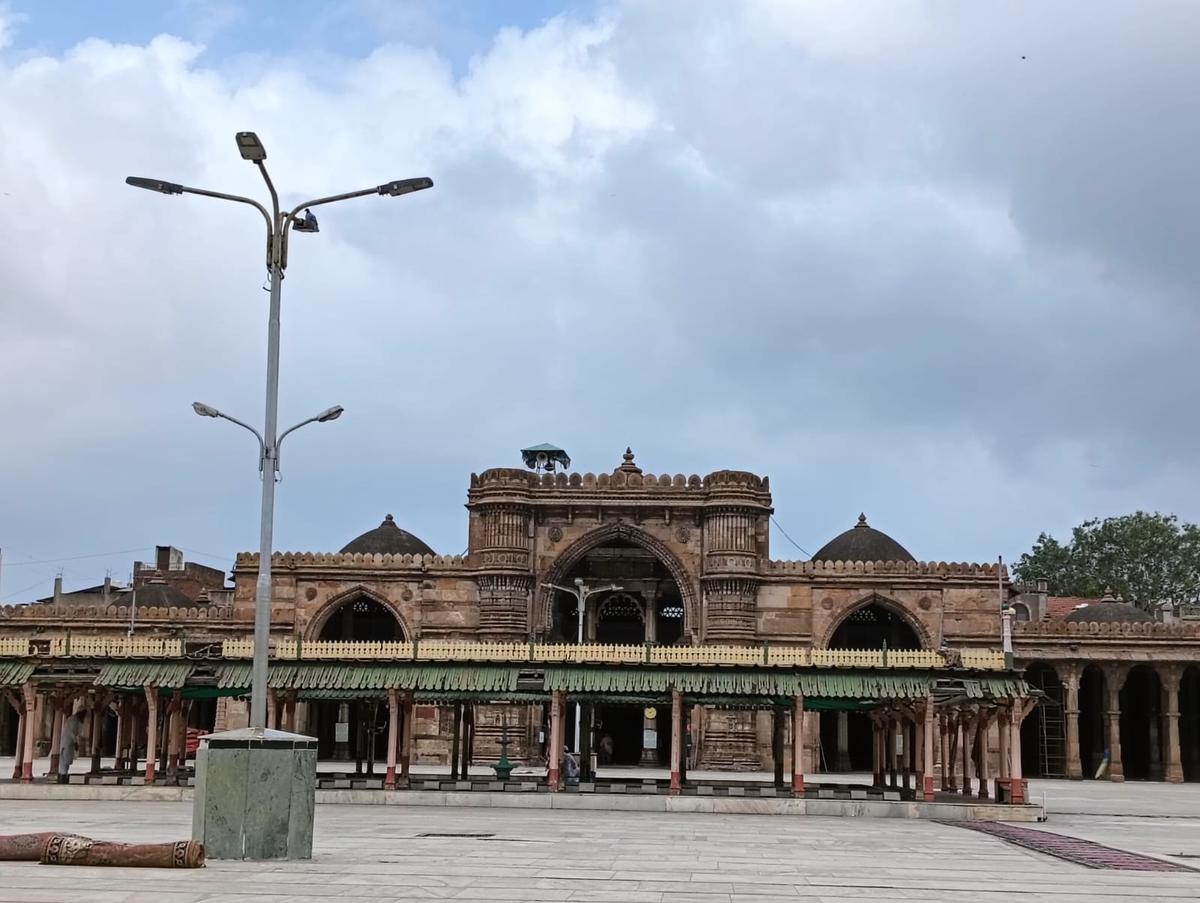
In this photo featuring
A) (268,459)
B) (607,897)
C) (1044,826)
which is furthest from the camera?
(1044,826)

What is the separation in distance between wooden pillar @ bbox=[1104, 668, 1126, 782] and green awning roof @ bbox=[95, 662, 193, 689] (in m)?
39.2

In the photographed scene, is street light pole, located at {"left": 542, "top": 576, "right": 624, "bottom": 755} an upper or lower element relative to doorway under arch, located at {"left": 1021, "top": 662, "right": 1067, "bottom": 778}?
upper

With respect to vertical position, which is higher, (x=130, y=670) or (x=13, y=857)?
(x=130, y=670)

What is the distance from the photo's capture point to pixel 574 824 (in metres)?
26.6

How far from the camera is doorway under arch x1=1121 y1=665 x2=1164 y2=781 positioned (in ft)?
201

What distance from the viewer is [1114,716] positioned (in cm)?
5825

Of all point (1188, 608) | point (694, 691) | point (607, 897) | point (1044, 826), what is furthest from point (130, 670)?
point (1188, 608)

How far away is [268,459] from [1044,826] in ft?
57.5

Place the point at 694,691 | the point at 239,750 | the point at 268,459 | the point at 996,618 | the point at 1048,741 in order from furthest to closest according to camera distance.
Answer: the point at 1048,741
the point at 996,618
the point at 694,691
the point at 268,459
the point at 239,750

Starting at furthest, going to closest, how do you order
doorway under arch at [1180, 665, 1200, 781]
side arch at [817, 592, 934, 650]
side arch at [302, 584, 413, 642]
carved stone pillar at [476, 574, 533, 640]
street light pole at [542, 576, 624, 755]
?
doorway under arch at [1180, 665, 1200, 781], side arch at [302, 584, 413, 642], side arch at [817, 592, 934, 650], carved stone pillar at [476, 574, 533, 640], street light pole at [542, 576, 624, 755]

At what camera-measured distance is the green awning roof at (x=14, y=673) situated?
1371 inches

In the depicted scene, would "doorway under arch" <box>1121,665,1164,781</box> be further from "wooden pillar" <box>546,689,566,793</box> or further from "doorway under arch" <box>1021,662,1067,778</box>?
"wooden pillar" <box>546,689,566,793</box>

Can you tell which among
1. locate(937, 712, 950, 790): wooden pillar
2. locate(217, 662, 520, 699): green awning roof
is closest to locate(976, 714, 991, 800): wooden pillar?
locate(937, 712, 950, 790): wooden pillar

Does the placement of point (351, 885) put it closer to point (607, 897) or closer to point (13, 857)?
point (607, 897)
